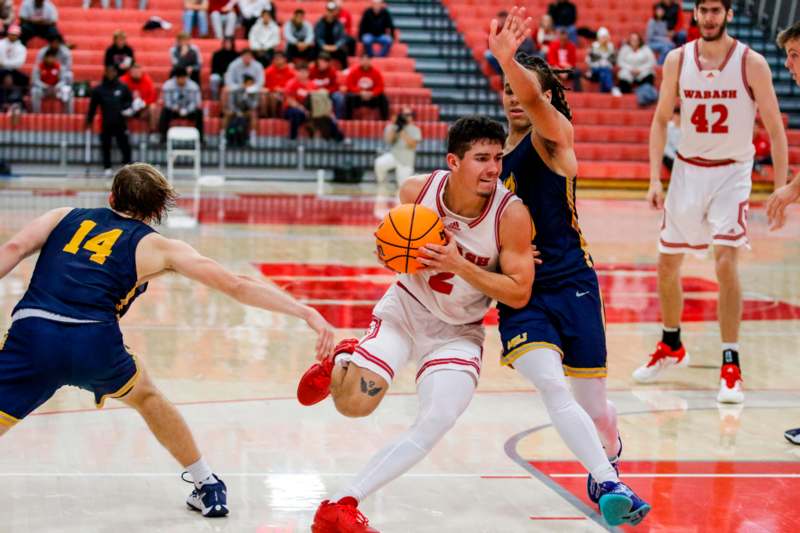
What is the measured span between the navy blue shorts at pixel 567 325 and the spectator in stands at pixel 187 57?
18.2 meters

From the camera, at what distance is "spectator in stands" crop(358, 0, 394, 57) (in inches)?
964

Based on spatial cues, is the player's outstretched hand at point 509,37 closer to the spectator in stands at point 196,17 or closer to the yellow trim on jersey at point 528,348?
the yellow trim on jersey at point 528,348

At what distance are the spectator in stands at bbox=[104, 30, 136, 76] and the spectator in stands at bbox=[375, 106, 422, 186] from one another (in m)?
4.73

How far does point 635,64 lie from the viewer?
25.0 metres

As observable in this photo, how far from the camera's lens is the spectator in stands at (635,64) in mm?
24719

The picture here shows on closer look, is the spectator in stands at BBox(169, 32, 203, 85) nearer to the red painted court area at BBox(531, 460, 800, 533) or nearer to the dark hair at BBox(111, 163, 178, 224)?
the red painted court area at BBox(531, 460, 800, 533)

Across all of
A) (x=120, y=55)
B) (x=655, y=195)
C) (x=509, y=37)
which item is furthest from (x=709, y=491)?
(x=120, y=55)

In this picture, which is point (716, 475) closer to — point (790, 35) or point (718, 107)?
point (790, 35)

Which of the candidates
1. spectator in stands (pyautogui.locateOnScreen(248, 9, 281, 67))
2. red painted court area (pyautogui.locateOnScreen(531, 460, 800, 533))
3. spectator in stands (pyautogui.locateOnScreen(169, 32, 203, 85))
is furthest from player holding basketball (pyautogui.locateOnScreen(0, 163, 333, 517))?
spectator in stands (pyautogui.locateOnScreen(248, 9, 281, 67))

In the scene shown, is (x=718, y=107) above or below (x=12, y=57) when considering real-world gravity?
above

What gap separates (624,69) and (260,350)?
60.3 ft

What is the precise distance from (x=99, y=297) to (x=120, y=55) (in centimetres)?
1833

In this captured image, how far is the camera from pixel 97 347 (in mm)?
4535

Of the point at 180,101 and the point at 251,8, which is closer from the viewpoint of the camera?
the point at 180,101
